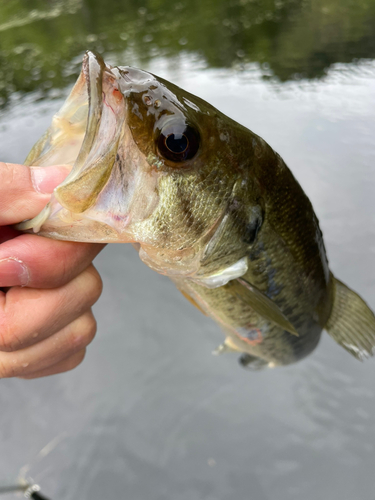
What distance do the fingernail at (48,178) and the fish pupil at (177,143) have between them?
1.04ft

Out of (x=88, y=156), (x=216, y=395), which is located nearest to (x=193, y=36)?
(x=216, y=395)

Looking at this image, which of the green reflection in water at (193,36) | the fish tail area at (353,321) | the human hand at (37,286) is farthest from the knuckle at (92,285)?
the green reflection in water at (193,36)

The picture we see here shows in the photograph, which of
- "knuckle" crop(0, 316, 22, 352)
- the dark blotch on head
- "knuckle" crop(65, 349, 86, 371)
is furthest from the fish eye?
"knuckle" crop(65, 349, 86, 371)

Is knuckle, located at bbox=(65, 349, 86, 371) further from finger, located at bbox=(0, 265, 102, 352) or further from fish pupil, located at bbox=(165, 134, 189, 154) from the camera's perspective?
fish pupil, located at bbox=(165, 134, 189, 154)

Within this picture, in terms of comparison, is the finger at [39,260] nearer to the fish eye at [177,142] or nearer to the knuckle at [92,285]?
the knuckle at [92,285]

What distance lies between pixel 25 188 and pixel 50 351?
63cm

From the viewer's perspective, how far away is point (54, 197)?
0.88 meters

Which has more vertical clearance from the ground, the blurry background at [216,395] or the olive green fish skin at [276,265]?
the olive green fish skin at [276,265]

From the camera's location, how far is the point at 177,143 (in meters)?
0.94

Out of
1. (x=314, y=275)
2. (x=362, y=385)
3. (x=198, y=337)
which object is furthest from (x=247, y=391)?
(x=314, y=275)

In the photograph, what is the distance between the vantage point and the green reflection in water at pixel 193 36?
7328 millimetres

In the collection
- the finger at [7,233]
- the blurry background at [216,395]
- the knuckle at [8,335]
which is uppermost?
the finger at [7,233]

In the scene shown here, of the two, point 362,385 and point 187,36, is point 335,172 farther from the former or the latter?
point 187,36

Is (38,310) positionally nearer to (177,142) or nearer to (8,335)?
(8,335)
